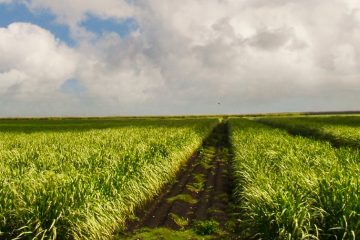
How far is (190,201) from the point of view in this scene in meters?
14.7

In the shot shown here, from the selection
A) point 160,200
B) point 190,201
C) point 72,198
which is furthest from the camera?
point 160,200

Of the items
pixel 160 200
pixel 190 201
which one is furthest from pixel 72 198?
pixel 190 201

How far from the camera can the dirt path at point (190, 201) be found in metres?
12.3

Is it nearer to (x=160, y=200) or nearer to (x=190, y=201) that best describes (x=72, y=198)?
(x=160, y=200)

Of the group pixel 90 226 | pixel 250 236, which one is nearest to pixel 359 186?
pixel 250 236

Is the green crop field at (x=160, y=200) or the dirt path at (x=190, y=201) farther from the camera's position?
the dirt path at (x=190, y=201)

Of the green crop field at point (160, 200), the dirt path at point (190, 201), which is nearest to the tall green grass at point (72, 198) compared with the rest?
the green crop field at point (160, 200)

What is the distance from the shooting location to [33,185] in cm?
1001

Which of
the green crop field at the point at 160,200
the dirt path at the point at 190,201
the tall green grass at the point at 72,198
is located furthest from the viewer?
the dirt path at the point at 190,201

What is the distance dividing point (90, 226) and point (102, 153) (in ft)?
24.9

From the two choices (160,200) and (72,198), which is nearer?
(72,198)

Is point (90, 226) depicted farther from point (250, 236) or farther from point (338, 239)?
point (338, 239)

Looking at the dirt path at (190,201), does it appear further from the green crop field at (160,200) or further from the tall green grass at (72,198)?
the tall green grass at (72,198)

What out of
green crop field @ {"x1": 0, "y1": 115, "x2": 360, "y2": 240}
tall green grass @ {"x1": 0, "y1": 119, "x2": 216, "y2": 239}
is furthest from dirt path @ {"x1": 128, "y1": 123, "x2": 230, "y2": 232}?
tall green grass @ {"x1": 0, "y1": 119, "x2": 216, "y2": 239}
